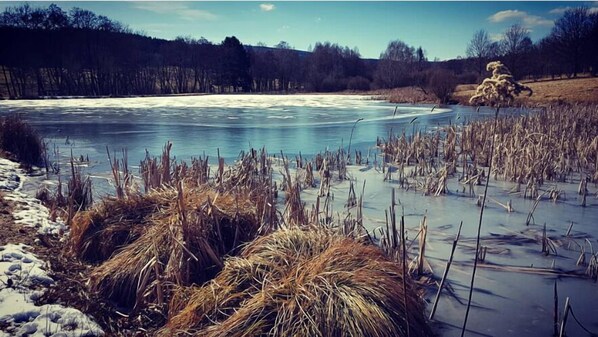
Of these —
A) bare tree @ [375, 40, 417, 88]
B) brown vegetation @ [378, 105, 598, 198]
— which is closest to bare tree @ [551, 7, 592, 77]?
bare tree @ [375, 40, 417, 88]

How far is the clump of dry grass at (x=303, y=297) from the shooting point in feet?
8.26

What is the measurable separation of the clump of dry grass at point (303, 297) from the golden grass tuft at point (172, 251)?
0.96ft

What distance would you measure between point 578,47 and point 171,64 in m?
59.0

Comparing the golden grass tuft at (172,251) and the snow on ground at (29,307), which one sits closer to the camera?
the snow on ground at (29,307)

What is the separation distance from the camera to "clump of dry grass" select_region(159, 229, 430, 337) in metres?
2.52

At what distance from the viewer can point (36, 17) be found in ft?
166

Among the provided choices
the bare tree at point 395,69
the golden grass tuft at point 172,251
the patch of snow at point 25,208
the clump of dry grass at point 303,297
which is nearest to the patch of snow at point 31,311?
the golden grass tuft at point 172,251

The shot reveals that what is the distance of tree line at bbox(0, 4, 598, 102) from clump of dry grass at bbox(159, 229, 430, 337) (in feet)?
112

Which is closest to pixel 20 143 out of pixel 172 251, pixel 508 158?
pixel 172 251

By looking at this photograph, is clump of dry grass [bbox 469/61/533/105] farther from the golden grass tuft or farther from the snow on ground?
the snow on ground

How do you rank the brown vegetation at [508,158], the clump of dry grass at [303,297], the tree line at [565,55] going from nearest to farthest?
1. the clump of dry grass at [303,297]
2. the brown vegetation at [508,158]
3. the tree line at [565,55]

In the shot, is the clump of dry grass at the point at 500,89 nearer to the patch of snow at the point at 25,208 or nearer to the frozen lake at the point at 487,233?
the frozen lake at the point at 487,233

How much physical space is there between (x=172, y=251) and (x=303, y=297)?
1.46m

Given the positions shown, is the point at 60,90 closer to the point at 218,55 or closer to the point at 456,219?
the point at 218,55
